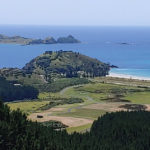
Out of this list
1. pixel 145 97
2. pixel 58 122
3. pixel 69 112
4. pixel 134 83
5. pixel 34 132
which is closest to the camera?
pixel 34 132

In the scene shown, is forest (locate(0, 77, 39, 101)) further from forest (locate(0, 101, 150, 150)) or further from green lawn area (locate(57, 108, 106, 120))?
forest (locate(0, 101, 150, 150))

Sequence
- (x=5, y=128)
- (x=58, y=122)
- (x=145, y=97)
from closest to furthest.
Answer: (x=5, y=128) < (x=58, y=122) < (x=145, y=97)

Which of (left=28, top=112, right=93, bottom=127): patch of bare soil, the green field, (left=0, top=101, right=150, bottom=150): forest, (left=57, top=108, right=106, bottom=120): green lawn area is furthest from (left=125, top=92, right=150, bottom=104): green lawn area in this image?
(left=0, top=101, right=150, bottom=150): forest

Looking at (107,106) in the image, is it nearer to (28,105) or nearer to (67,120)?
(67,120)

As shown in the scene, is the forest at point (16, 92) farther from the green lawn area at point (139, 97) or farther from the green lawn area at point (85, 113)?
the green lawn area at point (139, 97)

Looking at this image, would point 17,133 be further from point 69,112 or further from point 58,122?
point 69,112

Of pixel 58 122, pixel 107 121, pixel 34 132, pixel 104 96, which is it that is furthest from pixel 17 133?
pixel 104 96
